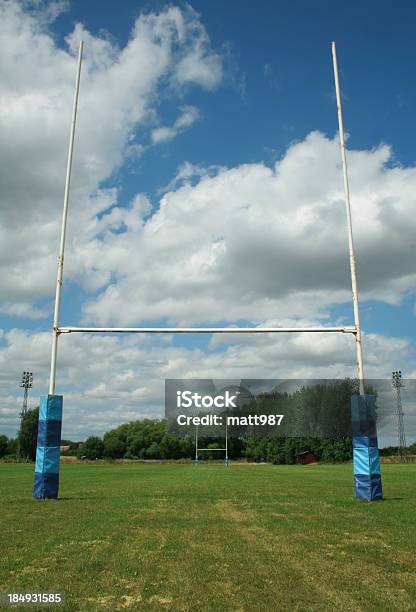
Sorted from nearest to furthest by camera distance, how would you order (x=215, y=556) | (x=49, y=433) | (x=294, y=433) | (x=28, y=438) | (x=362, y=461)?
(x=215, y=556) → (x=362, y=461) → (x=49, y=433) → (x=294, y=433) → (x=28, y=438)

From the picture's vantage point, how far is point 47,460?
12039 mm

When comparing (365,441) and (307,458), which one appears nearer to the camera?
(365,441)

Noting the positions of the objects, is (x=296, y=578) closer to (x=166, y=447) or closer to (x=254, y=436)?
(x=254, y=436)

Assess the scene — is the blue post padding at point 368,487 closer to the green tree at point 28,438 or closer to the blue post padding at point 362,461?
the blue post padding at point 362,461

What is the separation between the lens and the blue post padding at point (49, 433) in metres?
12.1

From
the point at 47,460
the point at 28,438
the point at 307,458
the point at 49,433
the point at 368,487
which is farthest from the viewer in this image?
the point at 28,438

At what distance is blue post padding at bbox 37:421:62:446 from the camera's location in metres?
12.1

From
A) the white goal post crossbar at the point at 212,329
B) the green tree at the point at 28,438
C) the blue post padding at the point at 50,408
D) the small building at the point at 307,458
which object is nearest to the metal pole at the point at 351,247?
the white goal post crossbar at the point at 212,329

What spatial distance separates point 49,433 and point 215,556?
23.5ft

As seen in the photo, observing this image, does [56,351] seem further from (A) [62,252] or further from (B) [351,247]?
(B) [351,247]

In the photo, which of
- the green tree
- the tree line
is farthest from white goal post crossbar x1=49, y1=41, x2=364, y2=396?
the green tree

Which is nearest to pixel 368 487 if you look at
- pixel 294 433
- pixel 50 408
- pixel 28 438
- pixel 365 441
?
pixel 365 441

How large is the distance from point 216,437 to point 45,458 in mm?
52104

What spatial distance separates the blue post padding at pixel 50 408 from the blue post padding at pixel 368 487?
6.90 metres
